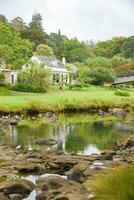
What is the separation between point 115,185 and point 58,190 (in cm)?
508

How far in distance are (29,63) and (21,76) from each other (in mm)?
4195

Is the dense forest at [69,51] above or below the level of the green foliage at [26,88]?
above

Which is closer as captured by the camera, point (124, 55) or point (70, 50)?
point (124, 55)

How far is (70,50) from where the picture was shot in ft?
600

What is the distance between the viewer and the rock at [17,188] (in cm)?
1861

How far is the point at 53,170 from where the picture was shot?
79.7 feet

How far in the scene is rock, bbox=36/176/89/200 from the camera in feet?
53.4

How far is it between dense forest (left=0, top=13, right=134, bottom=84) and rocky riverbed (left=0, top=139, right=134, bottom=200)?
63.4 metres

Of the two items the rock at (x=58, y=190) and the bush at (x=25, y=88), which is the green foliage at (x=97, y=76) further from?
the rock at (x=58, y=190)

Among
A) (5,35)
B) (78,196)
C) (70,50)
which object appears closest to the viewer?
(78,196)

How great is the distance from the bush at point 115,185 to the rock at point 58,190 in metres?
2.11

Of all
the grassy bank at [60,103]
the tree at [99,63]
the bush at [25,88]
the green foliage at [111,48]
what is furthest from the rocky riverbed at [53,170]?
the green foliage at [111,48]

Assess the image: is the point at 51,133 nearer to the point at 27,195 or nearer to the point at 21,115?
the point at 21,115

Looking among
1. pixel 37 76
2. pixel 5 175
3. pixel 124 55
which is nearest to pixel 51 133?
pixel 5 175
